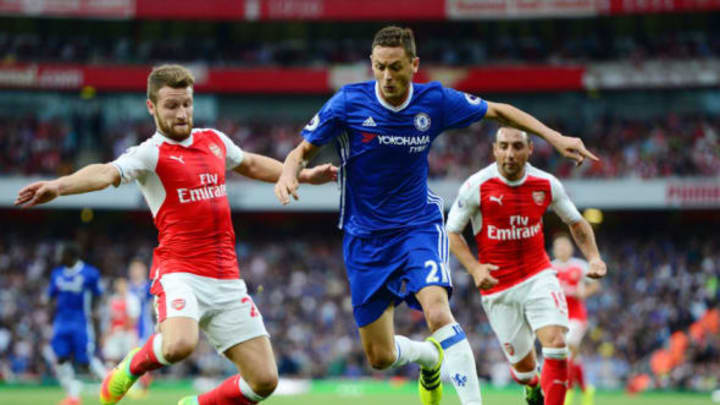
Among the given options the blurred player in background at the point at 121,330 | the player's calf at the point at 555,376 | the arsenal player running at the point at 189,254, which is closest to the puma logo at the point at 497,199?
the player's calf at the point at 555,376

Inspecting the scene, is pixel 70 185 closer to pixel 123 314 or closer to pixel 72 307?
pixel 72 307

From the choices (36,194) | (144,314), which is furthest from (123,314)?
(36,194)

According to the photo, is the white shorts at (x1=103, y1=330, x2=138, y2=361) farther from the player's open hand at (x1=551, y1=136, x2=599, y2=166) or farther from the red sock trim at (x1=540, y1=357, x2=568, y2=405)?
the player's open hand at (x1=551, y1=136, x2=599, y2=166)

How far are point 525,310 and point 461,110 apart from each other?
2625mm

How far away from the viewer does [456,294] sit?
2670 cm

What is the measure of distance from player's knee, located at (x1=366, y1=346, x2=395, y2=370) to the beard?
217 cm

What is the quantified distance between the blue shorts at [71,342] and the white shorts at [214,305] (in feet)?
23.2

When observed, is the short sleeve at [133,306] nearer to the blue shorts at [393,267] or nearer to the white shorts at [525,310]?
the white shorts at [525,310]

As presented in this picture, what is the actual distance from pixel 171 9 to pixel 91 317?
1875 cm

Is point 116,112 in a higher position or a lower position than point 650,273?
higher

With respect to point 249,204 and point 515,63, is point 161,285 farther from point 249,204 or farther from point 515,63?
point 515,63

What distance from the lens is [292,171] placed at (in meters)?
6.43

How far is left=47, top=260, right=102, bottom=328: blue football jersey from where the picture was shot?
44.0 feet

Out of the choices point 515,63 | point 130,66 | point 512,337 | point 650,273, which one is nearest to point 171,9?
point 130,66
